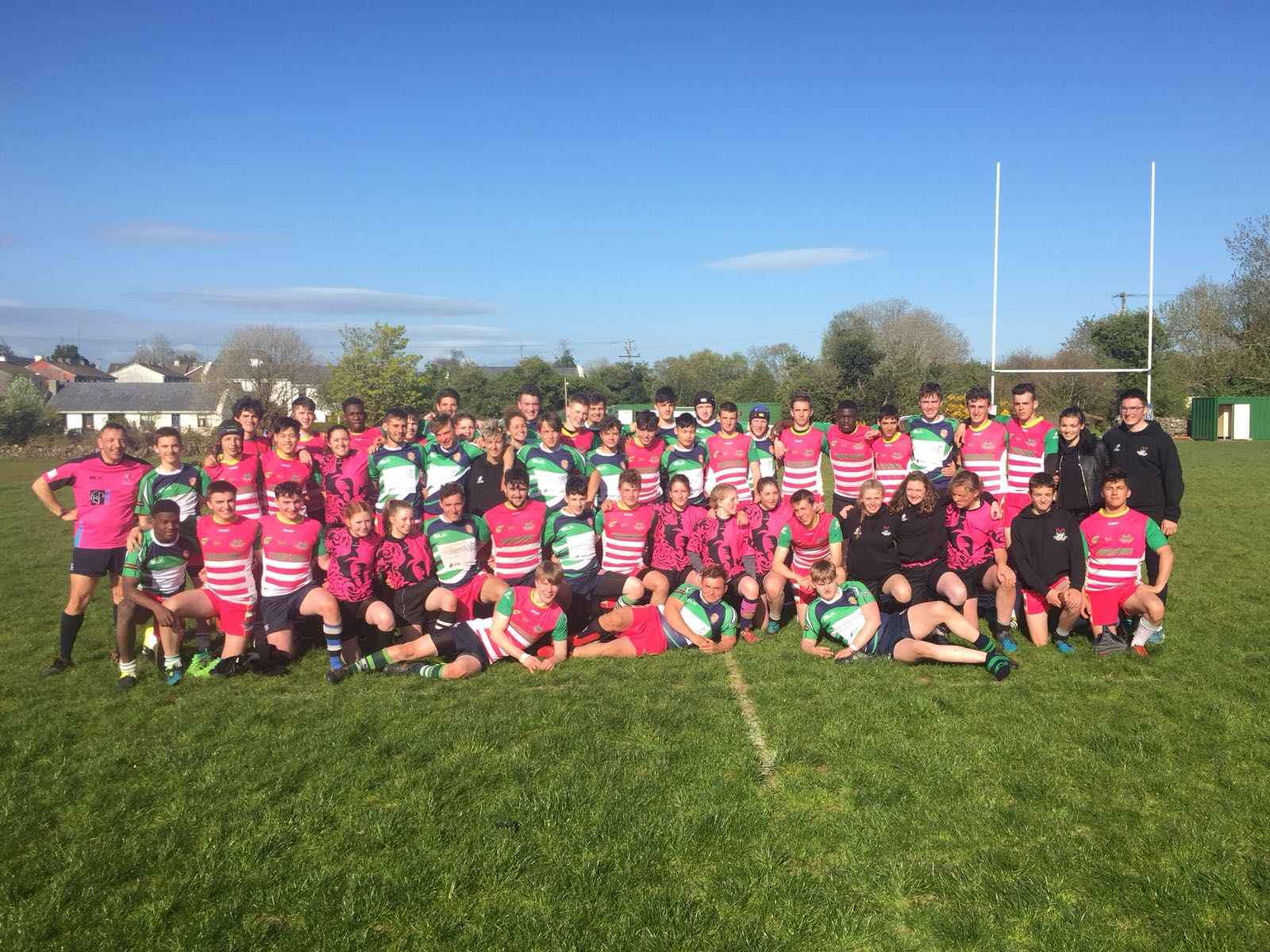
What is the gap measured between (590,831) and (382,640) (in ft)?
10.7

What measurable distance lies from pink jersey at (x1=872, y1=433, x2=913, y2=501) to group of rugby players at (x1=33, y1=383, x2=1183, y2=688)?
0.01 m

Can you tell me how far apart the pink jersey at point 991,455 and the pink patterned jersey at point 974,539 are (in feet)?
1.95

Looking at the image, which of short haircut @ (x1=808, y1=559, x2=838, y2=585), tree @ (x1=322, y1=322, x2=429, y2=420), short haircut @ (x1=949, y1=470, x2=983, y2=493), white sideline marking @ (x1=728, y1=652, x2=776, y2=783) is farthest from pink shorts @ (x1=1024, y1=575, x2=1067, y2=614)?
tree @ (x1=322, y1=322, x2=429, y2=420)

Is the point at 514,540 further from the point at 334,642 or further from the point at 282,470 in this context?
the point at 282,470

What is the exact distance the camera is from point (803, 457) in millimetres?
7184

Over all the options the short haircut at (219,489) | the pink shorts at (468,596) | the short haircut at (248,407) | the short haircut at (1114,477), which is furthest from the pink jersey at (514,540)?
the short haircut at (1114,477)

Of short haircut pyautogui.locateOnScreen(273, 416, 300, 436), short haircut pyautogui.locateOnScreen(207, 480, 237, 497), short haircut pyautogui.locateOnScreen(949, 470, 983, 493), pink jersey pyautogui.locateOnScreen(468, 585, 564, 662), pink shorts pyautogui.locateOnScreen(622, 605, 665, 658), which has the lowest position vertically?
pink shorts pyautogui.locateOnScreen(622, 605, 665, 658)

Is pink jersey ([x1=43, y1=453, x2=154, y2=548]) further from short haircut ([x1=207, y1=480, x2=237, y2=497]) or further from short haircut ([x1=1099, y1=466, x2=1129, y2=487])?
short haircut ([x1=1099, y1=466, x2=1129, y2=487])

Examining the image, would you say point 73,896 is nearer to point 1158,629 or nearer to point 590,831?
point 590,831

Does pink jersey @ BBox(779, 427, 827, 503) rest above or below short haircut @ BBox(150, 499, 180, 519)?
above

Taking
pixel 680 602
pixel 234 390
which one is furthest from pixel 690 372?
pixel 680 602

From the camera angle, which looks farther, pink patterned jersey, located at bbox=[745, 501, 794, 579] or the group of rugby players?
pink patterned jersey, located at bbox=[745, 501, 794, 579]

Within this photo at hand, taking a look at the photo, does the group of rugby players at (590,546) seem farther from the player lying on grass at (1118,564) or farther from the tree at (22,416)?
the tree at (22,416)

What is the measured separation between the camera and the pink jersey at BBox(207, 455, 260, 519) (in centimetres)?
660
